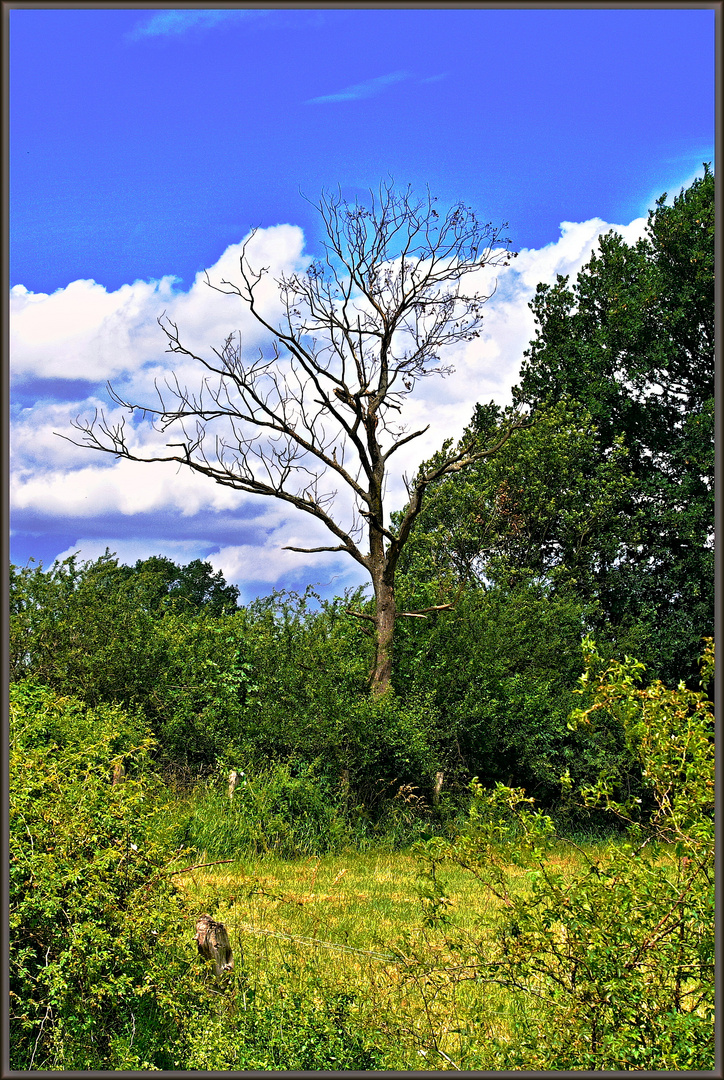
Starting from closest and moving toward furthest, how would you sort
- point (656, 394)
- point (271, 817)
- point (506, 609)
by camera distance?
1. point (271, 817)
2. point (506, 609)
3. point (656, 394)

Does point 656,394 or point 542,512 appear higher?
point 656,394

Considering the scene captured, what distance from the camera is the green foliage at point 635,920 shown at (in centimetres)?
346

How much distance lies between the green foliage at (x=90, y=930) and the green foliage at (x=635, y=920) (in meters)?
1.80

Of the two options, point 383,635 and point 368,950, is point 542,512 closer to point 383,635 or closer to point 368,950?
point 383,635

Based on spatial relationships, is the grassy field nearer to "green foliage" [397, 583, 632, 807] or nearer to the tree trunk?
"green foliage" [397, 583, 632, 807]

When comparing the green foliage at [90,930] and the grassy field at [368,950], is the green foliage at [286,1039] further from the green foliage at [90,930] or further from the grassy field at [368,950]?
the green foliage at [90,930]

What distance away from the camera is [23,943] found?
4410mm

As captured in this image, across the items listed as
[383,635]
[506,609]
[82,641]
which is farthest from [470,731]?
[82,641]

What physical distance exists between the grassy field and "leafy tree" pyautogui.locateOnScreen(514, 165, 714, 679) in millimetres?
10634

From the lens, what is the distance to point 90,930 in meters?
4.25

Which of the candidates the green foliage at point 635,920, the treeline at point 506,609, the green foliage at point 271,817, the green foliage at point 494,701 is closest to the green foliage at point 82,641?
the treeline at point 506,609

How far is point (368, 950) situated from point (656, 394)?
1641 cm

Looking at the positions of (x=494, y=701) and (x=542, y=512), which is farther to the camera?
(x=542, y=512)

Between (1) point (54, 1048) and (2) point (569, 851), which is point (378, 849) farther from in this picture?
(1) point (54, 1048)
